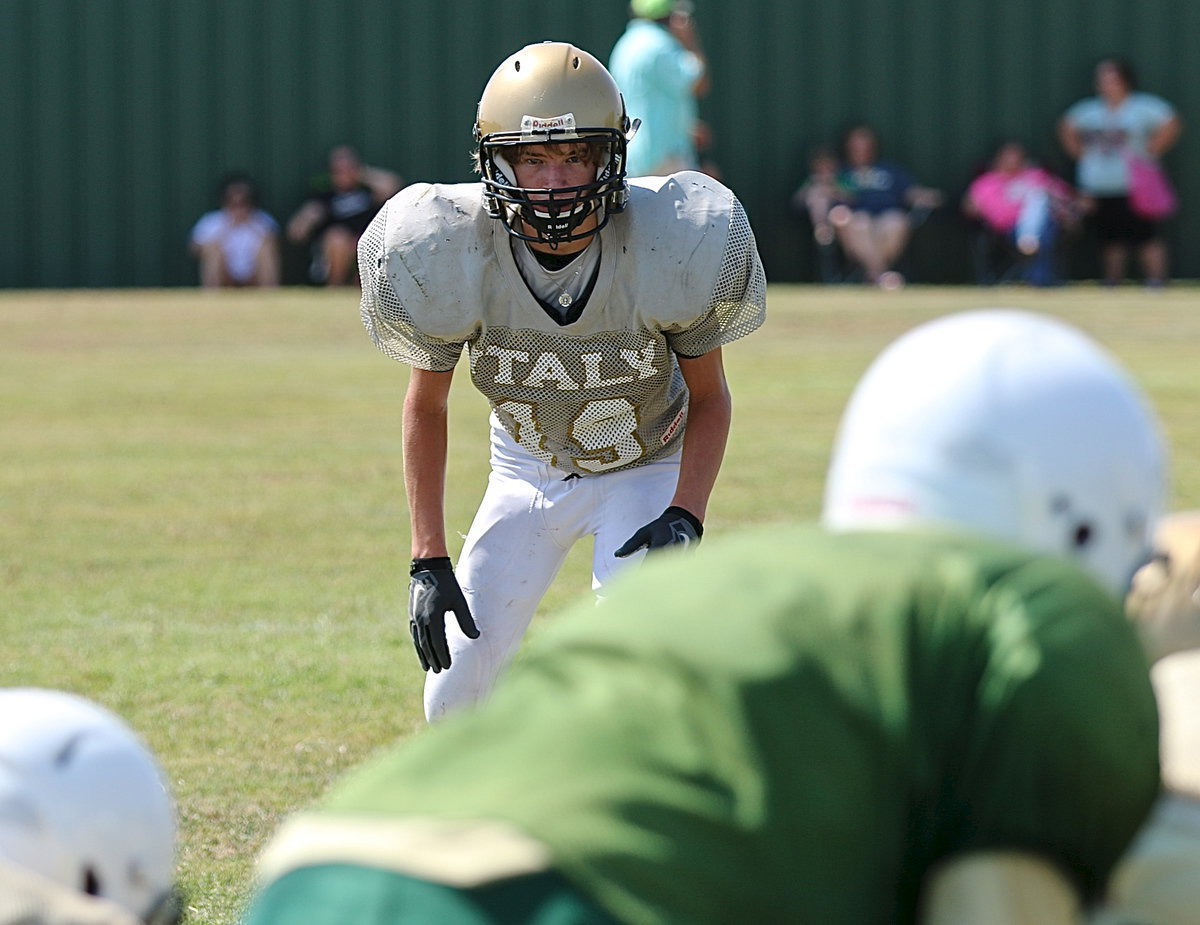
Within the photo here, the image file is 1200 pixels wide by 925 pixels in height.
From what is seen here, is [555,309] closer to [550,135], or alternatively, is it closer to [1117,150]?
[550,135]

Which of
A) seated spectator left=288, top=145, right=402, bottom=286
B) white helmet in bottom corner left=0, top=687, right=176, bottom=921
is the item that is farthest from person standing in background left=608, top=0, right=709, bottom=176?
white helmet in bottom corner left=0, top=687, right=176, bottom=921

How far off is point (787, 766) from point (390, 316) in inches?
102

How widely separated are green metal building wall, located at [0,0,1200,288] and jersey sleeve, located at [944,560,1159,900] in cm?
1591

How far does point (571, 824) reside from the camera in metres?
1.64

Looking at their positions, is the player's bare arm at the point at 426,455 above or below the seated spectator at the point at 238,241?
above

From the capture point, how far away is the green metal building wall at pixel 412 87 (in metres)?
17.2

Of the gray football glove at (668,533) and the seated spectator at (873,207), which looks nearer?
the gray football glove at (668,533)

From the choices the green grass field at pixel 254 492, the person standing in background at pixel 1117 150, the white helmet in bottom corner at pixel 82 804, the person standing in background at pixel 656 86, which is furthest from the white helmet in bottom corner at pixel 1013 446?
the person standing in background at pixel 1117 150

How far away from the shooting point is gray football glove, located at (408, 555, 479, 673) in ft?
13.4

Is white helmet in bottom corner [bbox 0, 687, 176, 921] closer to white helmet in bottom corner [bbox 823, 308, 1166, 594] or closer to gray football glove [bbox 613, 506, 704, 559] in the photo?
white helmet in bottom corner [bbox 823, 308, 1166, 594]

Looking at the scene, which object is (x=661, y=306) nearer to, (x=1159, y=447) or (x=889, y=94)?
(x=1159, y=447)

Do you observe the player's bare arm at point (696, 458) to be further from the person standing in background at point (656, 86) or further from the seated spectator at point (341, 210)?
the seated spectator at point (341, 210)

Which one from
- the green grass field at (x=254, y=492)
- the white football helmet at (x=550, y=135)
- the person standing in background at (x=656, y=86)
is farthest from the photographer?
the person standing in background at (x=656, y=86)

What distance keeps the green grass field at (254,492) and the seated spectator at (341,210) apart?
53 cm
